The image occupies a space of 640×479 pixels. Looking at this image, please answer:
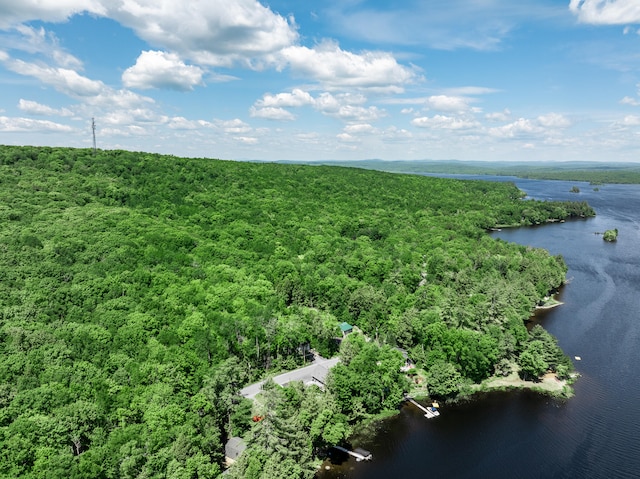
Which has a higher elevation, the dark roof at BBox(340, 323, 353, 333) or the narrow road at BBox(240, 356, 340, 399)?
the dark roof at BBox(340, 323, 353, 333)

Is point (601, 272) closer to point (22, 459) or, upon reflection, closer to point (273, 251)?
point (273, 251)

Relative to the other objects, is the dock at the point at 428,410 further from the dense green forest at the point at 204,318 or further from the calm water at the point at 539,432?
the dense green forest at the point at 204,318

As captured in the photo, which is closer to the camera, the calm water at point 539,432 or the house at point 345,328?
the calm water at point 539,432

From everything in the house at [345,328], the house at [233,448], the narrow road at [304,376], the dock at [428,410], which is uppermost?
the house at [345,328]

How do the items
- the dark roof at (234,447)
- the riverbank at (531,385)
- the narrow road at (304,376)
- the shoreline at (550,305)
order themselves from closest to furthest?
the dark roof at (234,447) < the narrow road at (304,376) < the riverbank at (531,385) < the shoreline at (550,305)

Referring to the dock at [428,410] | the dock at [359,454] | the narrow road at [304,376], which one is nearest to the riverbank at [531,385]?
the dock at [428,410]

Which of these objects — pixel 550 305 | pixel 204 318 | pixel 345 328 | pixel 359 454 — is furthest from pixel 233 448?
pixel 550 305

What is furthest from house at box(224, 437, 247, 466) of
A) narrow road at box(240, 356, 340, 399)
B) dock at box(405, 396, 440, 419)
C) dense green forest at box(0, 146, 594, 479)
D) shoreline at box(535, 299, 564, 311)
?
shoreline at box(535, 299, 564, 311)

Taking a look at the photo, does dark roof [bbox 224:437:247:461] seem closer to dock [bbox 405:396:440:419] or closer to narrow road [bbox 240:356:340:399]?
narrow road [bbox 240:356:340:399]
